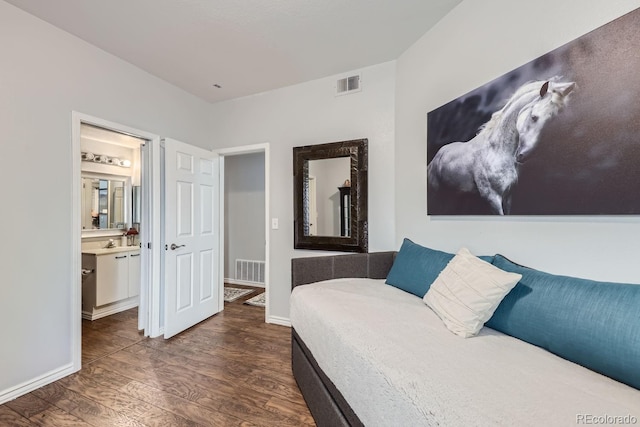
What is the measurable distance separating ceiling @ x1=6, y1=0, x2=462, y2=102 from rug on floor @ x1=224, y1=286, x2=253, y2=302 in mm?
2828

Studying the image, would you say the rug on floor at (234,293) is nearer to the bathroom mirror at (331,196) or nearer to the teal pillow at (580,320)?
the bathroom mirror at (331,196)

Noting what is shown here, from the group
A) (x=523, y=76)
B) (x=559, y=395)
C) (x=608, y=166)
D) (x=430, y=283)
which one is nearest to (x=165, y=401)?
(x=430, y=283)

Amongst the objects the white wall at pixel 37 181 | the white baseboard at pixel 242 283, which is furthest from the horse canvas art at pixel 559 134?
the white baseboard at pixel 242 283

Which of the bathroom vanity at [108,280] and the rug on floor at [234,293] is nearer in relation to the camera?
the bathroom vanity at [108,280]

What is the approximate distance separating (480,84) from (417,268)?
126 cm

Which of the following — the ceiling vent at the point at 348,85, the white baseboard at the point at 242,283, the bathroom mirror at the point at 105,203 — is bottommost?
the white baseboard at the point at 242,283

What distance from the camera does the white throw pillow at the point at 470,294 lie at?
1.24 meters

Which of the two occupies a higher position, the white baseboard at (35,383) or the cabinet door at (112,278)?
the cabinet door at (112,278)

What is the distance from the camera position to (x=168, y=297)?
269cm

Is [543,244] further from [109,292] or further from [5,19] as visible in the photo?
[109,292]

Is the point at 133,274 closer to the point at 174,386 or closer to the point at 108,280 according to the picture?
the point at 108,280

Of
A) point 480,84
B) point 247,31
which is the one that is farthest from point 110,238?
point 480,84

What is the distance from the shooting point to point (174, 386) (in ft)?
6.23

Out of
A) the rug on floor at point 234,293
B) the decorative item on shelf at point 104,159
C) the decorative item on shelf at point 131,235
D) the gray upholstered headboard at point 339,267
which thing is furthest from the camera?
the rug on floor at point 234,293
